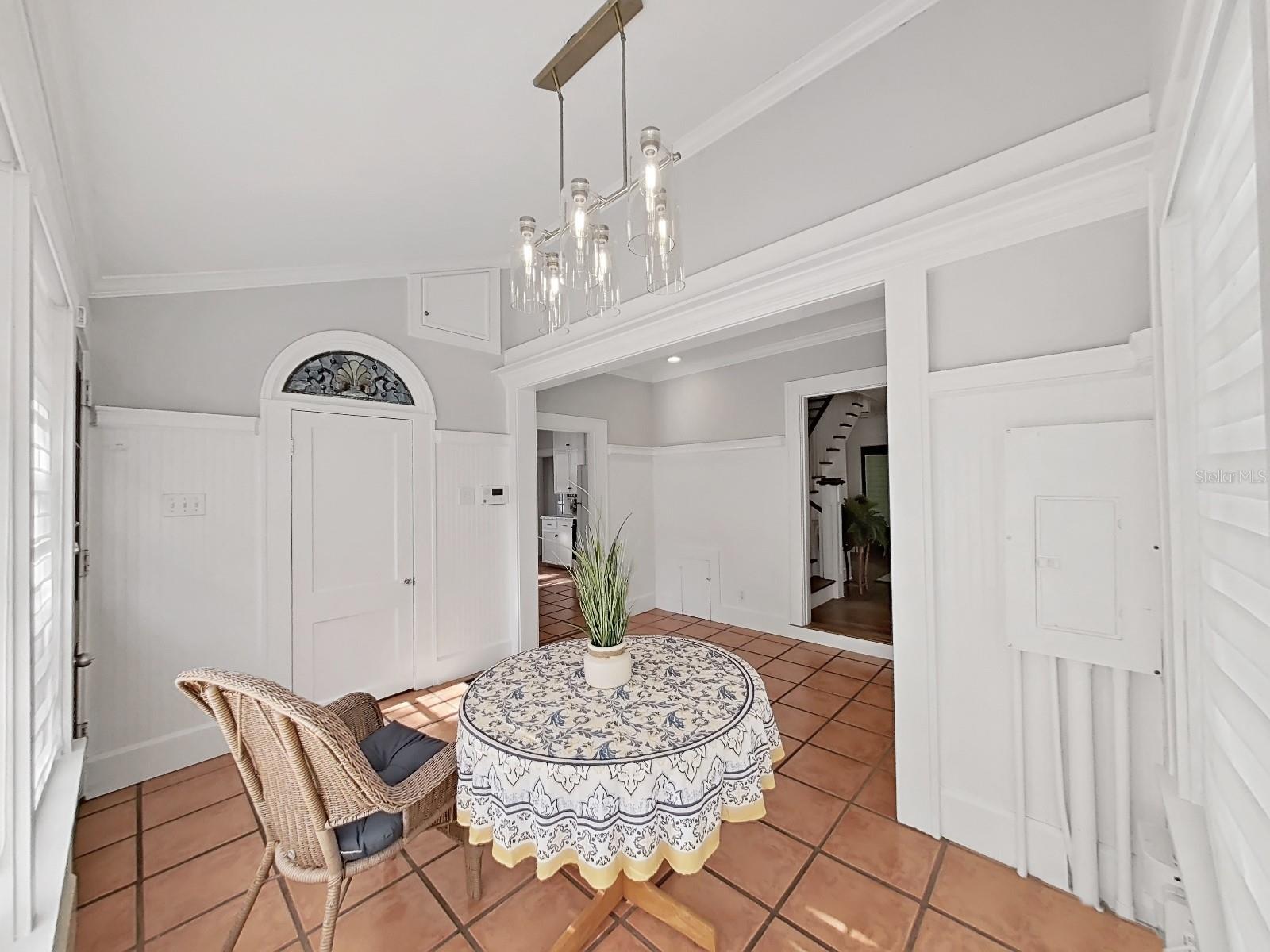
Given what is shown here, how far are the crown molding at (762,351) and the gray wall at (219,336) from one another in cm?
189

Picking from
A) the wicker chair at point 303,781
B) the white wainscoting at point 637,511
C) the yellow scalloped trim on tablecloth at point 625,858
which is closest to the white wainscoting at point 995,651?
the yellow scalloped trim on tablecloth at point 625,858

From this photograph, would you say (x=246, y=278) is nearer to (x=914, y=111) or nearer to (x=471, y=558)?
(x=471, y=558)

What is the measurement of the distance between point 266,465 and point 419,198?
167 cm

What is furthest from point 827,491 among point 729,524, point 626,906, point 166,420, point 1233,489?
point 166,420

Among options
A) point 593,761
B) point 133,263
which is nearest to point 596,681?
point 593,761

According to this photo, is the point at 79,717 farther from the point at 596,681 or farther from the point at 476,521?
the point at 596,681

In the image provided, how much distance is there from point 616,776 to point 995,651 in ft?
4.85

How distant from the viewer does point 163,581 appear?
2521 millimetres

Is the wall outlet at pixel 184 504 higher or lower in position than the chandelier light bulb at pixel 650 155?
lower

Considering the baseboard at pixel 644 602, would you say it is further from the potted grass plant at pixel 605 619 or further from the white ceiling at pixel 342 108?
the white ceiling at pixel 342 108

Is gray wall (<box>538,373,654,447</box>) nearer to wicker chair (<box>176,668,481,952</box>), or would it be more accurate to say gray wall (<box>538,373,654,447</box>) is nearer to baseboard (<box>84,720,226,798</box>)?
baseboard (<box>84,720,226,798</box>)

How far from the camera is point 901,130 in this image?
6.57 feet

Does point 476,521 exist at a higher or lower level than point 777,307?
lower

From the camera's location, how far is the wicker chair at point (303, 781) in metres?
1.31
